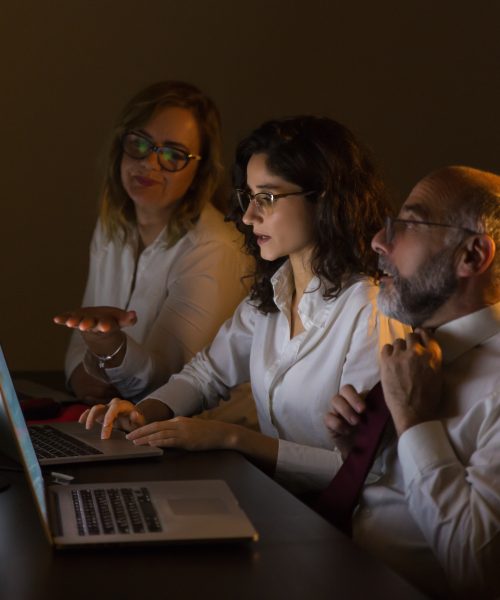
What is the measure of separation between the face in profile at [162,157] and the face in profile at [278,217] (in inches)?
32.3

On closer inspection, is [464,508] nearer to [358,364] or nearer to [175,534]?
[175,534]

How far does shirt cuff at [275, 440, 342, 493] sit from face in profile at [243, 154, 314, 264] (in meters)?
0.47

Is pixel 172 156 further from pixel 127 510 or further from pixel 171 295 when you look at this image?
pixel 127 510

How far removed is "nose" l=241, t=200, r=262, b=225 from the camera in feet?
7.45

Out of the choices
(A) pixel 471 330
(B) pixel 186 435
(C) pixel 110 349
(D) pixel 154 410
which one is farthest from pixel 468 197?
(C) pixel 110 349

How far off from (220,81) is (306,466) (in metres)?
2.64

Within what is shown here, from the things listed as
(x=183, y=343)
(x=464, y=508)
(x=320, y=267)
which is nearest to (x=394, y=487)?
(x=464, y=508)

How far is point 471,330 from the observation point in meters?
1.75

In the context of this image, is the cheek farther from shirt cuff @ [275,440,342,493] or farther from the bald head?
shirt cuff @ [275,440,342,493]

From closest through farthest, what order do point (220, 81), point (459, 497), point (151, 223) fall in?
Answer: point (459, 497), point (151, 223), point (220, 81)

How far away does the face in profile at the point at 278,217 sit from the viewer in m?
2.26

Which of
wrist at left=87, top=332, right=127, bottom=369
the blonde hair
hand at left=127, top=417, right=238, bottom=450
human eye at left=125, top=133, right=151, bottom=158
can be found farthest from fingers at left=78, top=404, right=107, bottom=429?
human eye at left=125, top=133, right=151, bottom=158

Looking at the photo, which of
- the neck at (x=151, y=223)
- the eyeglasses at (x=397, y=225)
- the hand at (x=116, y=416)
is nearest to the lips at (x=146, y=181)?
the neck at (x=151, y=223)

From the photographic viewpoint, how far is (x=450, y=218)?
5.95ft
